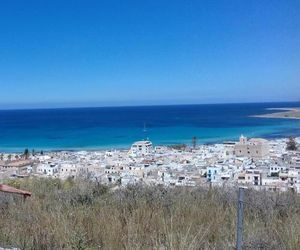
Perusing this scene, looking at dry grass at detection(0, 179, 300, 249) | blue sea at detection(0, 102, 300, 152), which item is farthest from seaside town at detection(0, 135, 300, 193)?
blue sea at detection(0, 102, 300, 152)

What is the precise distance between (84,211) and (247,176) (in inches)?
366

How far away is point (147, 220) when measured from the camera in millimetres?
4180

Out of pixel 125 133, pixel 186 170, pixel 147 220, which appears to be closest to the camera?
pixel 147 220

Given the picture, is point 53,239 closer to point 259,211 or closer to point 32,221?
point 32,221

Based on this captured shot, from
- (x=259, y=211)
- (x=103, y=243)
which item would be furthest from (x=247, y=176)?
(x=103, y=243)

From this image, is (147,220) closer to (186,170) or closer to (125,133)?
(186,170)

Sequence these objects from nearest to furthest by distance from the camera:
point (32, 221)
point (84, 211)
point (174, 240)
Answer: point (174, 240), point (32, 221), point (84, 211)

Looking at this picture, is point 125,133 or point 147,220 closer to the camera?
point 147,220

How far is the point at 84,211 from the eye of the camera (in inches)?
184

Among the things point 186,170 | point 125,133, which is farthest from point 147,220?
point 125,133

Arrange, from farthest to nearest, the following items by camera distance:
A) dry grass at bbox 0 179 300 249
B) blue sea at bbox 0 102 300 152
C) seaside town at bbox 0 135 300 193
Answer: blue sea at bbox 0 102 300 152, seaside town at bbox 0 135 300 193, dry grass at bbox 0 179 300 249

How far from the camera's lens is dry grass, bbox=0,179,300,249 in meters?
3.45

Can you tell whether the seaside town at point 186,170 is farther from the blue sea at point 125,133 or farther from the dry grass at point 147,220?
the blue sea at point 125,133

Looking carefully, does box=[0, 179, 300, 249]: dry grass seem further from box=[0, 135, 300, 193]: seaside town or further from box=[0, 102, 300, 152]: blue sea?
box=[0, 102, 300, 152]: blue sea
